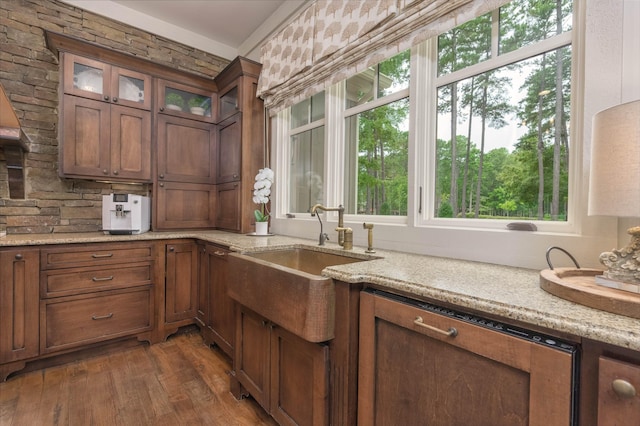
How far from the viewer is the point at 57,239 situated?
2045 mm

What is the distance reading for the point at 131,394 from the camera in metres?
1.77

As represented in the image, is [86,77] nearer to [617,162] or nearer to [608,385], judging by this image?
[617,162]

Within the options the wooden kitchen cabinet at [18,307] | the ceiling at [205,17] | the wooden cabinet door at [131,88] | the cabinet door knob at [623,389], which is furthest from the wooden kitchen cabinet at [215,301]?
the ceiling at [205,17]

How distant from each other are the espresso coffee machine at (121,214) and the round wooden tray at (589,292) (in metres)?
2.73

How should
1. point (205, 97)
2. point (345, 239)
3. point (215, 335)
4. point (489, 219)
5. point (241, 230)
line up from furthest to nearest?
point (205, 97), point (241, 230), point (215, 335), point (345, 239), point (489, 219)

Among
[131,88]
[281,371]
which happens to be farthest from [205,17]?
[281,371]

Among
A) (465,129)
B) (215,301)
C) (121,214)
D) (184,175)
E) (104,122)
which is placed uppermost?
(104,122)

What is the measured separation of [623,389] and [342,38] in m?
2.02

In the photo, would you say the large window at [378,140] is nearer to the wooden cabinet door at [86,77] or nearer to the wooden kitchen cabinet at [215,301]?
the wooden kitchen cabinet at [215,301]

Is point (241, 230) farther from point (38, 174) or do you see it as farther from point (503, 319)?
point (503, 319)

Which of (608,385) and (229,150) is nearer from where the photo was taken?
(608,385)

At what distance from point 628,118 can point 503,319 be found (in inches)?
22.2

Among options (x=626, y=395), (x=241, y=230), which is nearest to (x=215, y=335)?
(x=241, y=230)

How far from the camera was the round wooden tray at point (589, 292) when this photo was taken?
2.13 ft
